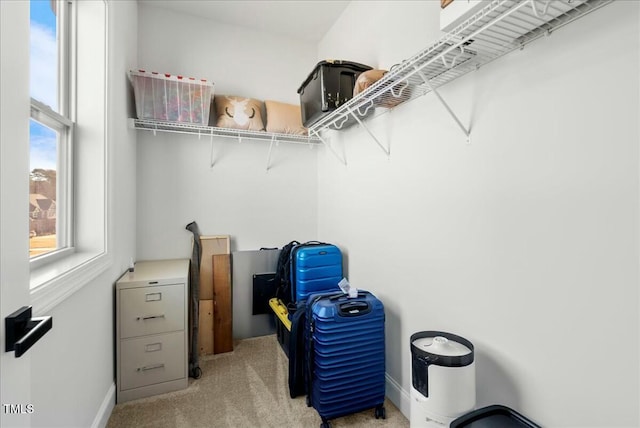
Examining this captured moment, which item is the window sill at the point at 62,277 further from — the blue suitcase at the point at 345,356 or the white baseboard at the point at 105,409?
the blue suitcase at the point at 345,356

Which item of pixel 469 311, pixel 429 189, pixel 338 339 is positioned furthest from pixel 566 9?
pixel 338 339

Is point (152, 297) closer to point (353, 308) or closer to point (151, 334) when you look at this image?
point (151, 334)

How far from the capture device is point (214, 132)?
8.88 feet

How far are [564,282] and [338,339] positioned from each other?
1156mm

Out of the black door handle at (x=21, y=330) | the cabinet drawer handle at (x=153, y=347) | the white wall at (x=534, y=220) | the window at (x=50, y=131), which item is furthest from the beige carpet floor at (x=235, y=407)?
the black door handle at (x=21, y=330)

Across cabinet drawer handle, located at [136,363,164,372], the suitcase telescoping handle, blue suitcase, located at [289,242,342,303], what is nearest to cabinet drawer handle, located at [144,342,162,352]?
cabinet drawer handle, located at [136,363,164,372]

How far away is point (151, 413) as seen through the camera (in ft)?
6.16

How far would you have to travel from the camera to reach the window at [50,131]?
129 centimetres

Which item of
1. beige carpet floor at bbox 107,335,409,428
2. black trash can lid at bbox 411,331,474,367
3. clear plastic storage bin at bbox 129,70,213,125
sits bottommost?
Answer: beige carpet floor at bbox 107,335,409,428

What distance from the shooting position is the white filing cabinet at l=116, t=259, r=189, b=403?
6.52ft

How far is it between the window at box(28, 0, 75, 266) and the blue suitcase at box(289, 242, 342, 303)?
59.8 inches

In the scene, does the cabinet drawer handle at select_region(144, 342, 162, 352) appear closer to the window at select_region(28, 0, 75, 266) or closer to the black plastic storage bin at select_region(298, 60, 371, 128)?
the window at select_region(28, 0, 75, 266)

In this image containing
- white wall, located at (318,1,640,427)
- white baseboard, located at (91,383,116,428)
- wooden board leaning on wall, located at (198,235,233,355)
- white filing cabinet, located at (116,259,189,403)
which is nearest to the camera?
white wall, located at (318,1,640,427)

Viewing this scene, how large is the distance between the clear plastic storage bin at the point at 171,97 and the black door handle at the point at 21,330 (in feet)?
6.76
